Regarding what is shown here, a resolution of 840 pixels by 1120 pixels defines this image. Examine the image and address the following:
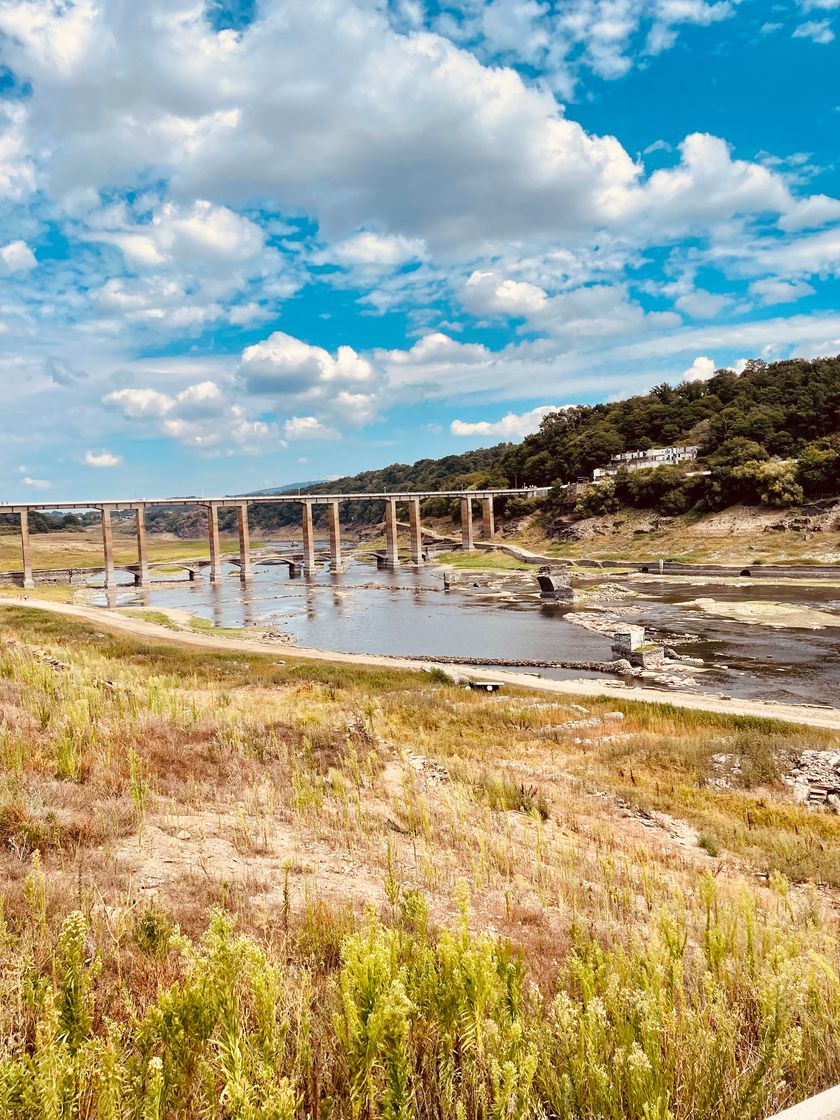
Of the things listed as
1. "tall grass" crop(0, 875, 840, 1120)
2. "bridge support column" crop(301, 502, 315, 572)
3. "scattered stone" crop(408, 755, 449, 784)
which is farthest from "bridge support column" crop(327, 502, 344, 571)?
"tall grass" crop(0, 875, 840, 1120)

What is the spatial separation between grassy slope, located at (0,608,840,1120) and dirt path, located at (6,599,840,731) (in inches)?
243

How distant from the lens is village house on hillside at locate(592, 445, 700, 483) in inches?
A: 4254

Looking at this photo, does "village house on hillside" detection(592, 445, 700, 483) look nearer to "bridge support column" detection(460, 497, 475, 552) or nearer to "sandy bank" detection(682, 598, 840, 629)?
"bridge support column" detection(460, 497, 475, 552)

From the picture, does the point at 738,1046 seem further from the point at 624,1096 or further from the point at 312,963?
the point at 312,963

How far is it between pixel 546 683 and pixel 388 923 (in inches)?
836

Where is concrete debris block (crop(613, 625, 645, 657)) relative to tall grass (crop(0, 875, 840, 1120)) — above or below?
below

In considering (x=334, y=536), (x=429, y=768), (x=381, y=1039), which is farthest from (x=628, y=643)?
(x=334, y=536)

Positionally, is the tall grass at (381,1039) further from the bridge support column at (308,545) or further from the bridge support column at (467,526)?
the bridge support column at (467,526)

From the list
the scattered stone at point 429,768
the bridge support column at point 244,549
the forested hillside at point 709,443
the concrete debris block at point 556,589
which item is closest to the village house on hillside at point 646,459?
the forested hillside at point 709,443

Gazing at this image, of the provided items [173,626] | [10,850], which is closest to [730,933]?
[10,850]

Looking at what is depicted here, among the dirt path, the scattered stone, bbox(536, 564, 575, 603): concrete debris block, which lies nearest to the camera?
the scattered stone

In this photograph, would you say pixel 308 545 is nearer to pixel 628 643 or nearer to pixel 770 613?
pixel 770 613

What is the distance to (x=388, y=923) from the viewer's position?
201 inches

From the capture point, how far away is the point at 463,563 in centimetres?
9950
